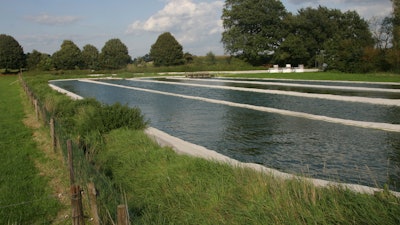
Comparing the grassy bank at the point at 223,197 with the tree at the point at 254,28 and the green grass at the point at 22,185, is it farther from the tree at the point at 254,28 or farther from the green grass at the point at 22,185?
the tree at the point at 254,28

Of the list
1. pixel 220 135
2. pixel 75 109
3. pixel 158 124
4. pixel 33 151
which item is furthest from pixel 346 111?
pixel 33 151

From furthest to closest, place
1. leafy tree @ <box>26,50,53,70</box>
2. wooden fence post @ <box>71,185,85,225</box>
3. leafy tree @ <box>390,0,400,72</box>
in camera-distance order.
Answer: leafy tree @ <box>26,50,53,70</box> → leafy tree @ <box>390,0,400,72</box> → wooden fence post @ <box>71,185,85,225</box>

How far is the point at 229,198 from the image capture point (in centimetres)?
384

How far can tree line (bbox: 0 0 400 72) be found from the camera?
31.3 meters

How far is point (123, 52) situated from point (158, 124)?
61.3 meters

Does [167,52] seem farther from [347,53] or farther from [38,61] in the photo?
[347,53]

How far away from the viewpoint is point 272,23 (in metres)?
50.6

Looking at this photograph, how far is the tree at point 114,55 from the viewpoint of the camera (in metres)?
64.1

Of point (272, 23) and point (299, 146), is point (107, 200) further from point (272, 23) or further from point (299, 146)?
point (272, 23)

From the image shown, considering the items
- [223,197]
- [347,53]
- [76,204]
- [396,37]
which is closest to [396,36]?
[396,37]

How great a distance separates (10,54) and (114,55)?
16.7 metres

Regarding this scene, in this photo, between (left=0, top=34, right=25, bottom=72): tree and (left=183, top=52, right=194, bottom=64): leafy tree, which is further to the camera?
(left=183, top=52, right=194, bottom=64): leafy tree

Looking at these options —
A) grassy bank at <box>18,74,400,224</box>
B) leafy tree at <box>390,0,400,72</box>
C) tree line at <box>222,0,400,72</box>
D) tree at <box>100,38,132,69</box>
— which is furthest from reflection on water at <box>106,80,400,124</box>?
tree at <box>100,38,132,69</box>

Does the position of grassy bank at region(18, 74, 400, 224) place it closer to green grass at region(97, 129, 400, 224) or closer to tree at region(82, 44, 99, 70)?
green grass at region(97, 129, 400, 224)
